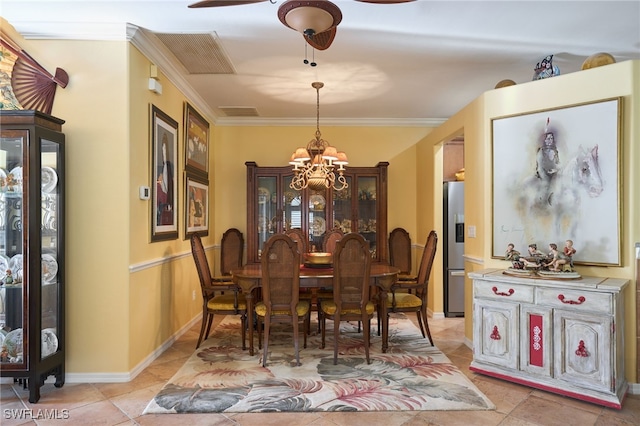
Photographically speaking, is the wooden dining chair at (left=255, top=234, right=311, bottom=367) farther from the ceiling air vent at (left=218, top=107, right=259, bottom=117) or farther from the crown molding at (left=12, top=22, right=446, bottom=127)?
the ceiling air vent at (left=218, top=107, right=259, bottom=117)

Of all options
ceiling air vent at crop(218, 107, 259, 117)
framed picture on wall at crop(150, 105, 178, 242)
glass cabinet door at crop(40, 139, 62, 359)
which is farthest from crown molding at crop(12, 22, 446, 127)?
glass cabinet door at crop(40, 139, 62, 359)

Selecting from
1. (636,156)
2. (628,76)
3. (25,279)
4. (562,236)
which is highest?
(628,76)

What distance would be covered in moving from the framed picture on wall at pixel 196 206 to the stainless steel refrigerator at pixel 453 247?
3206mm

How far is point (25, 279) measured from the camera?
2609 millimetres

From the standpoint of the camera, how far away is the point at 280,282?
11.0 ft

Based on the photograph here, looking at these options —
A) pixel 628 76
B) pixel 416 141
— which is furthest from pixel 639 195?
pixel 416 141

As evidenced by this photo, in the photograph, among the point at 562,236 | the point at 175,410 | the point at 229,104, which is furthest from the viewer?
the point at 229,104

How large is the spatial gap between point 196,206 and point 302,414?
3.04 metres

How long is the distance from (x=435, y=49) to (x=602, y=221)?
6.41 ft

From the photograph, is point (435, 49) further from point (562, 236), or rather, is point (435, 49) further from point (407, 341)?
point (407, 341)

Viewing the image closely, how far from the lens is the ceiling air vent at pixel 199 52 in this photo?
3174 mm

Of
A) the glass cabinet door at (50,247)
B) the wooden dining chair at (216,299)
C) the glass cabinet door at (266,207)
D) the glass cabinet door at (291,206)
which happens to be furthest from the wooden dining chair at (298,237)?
the glass cabinet door at (50,247)

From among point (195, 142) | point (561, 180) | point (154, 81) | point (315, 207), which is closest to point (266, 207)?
point (315, 207)

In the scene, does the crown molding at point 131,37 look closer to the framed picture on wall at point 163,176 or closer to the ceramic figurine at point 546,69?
the framed picture on wall at point 163,176
